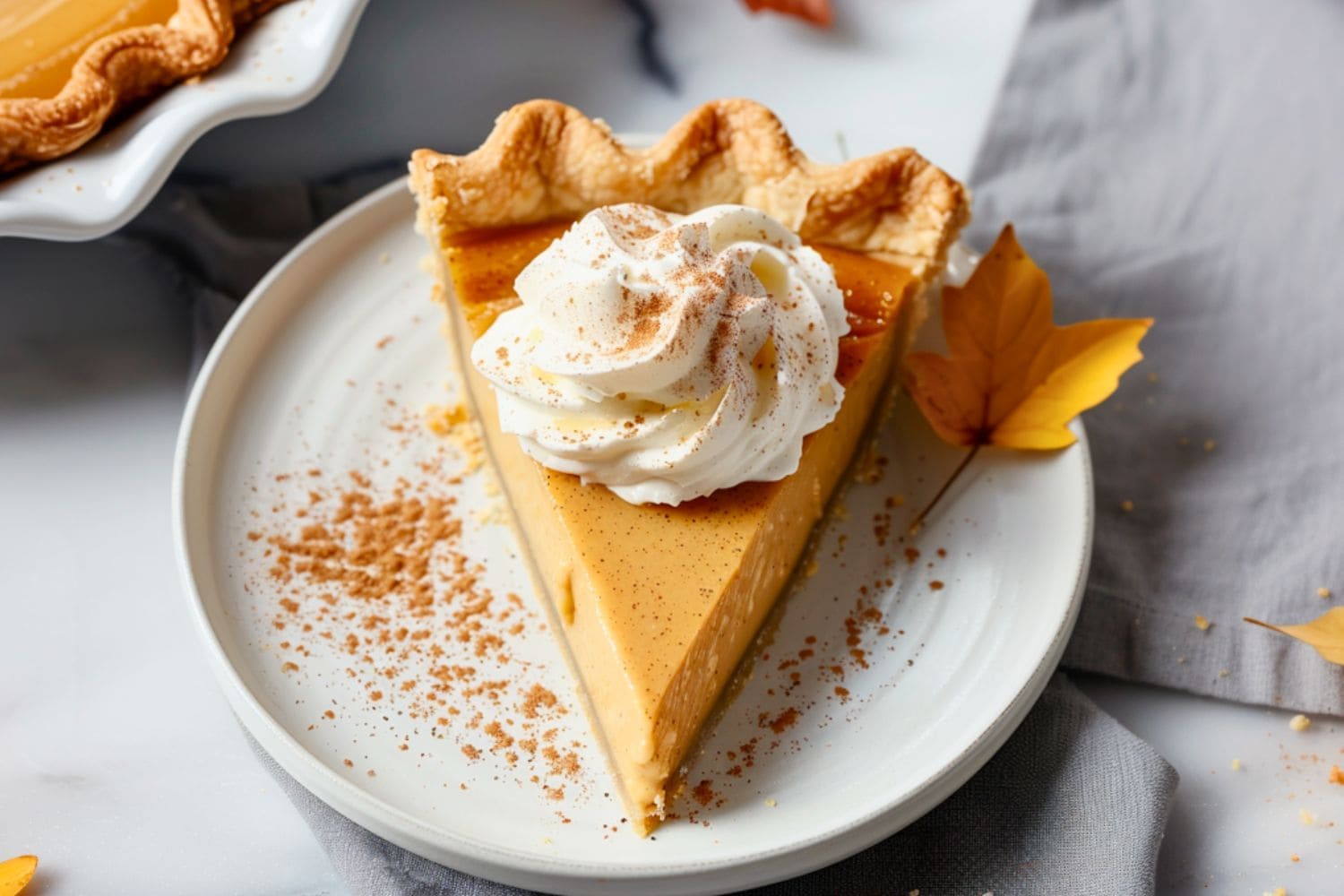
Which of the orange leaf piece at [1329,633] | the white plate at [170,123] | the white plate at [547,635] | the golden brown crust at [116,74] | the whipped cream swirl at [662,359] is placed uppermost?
the golden brown crust at [116,74]

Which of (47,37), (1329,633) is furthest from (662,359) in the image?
(47,37)

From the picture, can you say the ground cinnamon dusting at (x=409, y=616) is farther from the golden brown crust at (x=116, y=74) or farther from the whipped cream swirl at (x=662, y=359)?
the golden brown crust at (x=116, y=74)

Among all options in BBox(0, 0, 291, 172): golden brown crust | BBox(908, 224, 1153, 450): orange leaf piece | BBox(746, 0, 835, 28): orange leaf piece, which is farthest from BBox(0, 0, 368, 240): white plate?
BBox(908, 224, 1153, 450): orange leaf piece

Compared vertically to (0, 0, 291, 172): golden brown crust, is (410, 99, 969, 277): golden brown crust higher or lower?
lower

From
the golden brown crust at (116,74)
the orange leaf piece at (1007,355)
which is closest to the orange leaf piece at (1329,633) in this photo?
the orange leaf piece at (1007,355)

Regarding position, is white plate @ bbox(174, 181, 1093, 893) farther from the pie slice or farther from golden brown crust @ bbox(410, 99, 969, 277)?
golden brown crust @ bbox(410, 99, 969, 277)

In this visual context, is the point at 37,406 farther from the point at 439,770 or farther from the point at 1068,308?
the point at 1068,308

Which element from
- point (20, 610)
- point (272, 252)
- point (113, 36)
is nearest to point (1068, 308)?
point (272, 252)
